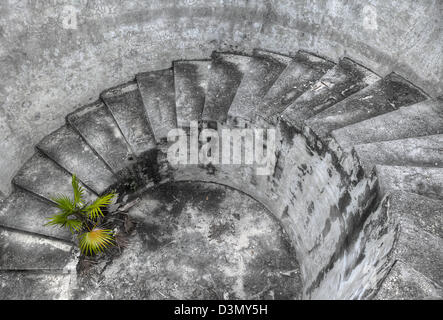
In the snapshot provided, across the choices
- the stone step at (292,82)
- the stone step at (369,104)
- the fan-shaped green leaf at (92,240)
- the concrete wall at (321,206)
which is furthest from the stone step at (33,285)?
the stone step at (369,104)

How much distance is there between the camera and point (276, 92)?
4836mm

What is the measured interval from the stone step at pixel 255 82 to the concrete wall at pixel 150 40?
0.88ft

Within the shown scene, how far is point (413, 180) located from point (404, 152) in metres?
0.46

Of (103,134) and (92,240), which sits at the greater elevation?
(103,134)

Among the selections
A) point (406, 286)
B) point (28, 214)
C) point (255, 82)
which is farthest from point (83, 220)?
point (406, 286)

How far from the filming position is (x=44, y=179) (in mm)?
5035

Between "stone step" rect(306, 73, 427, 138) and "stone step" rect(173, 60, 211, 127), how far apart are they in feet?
6.08

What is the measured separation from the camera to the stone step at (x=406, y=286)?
249 cm

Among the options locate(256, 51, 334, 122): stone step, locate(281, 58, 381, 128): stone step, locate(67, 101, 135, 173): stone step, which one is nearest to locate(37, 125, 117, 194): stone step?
locate(67, 101, 135, 173): stone step

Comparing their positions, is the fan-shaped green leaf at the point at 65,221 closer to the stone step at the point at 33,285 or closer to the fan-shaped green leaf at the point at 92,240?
the fan-shaped green leaf at the point at 92,240

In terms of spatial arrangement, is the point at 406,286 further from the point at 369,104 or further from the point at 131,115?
the point at 131,115
